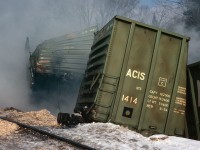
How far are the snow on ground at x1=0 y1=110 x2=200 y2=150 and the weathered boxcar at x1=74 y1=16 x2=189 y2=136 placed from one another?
15.8 inches

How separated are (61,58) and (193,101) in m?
7.32

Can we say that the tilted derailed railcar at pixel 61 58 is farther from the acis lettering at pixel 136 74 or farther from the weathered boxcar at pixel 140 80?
the acis lettering at pixel 136 74

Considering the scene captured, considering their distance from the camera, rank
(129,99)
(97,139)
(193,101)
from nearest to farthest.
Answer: (97,139)
(129,99)
(193,101)

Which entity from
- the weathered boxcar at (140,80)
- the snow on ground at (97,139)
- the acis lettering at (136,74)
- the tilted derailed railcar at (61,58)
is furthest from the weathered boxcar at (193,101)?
the tilted derailed railcar at (61,58)

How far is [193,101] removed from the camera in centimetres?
833

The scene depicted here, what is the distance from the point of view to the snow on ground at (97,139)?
20.6 ft

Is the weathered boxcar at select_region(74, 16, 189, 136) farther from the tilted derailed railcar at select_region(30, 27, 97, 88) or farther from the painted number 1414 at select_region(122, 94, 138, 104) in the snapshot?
the tilted derailed railcar at select_region(30, 27, 97, 88)

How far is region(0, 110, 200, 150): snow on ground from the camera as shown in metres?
6.27

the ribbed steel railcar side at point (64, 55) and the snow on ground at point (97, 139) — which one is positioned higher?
the ribbed steel railcar side at point (64, 55)

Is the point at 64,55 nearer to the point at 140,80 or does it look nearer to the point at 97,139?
the point at 140,80

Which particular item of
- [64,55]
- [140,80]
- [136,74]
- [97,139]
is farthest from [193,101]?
[64,55]

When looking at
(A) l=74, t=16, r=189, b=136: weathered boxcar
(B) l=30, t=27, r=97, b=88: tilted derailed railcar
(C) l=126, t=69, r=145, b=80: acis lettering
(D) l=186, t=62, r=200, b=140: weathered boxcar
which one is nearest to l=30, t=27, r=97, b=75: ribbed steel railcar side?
(B) l=30, t=27, r=97, b=88: tilted derailed railcar

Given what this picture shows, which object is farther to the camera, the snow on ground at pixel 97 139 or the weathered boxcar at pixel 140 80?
the weathered boxcar at pixel 140 80

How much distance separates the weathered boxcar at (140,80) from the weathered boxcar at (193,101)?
0.68ft
